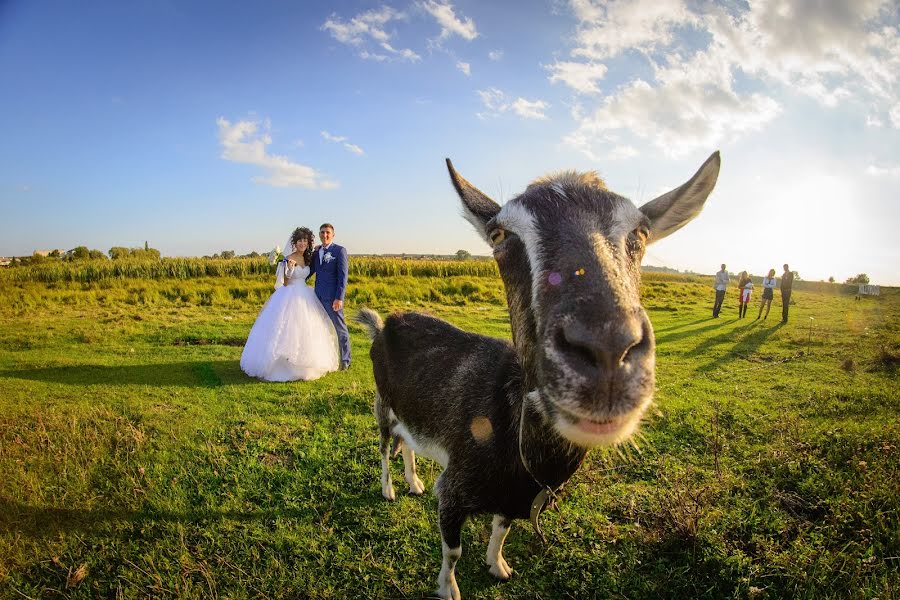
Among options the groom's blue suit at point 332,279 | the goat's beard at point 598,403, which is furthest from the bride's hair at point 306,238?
the goat's beard at point 598,403

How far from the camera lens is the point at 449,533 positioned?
3449mm

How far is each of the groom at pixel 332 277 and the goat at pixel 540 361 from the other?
19.6ft

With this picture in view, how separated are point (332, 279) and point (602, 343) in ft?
31.0

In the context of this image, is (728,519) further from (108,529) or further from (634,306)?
(108,529)

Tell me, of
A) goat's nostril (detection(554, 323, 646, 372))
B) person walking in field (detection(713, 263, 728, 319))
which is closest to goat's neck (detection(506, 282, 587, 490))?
goat's nostril (detection(554, 323, 646, 372))

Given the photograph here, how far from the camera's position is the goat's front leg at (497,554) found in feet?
12.8

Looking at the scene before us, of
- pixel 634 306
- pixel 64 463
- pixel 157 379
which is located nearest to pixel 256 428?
pixel 64 463

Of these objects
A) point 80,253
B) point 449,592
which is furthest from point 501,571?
point 80,253

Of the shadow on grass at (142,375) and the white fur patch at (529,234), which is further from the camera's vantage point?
the shadow on grass at (142,375)

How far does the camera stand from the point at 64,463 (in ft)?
17.4

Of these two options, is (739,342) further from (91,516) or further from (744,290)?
(91,516)

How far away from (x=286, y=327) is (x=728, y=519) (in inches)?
358

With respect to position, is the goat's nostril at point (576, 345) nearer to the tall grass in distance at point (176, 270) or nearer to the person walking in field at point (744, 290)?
the person walking in field at point (744, 290)

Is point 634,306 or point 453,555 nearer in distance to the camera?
point 634,306
